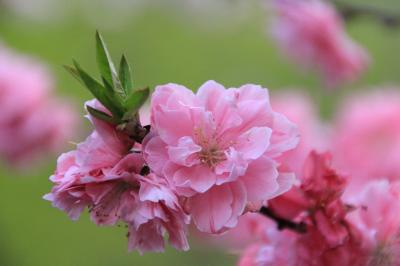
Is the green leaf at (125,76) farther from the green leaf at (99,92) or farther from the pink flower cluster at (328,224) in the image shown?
the pink flower cluster at (328,224)

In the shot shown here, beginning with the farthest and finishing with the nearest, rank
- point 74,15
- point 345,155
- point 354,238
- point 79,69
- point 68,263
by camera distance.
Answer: point 74,15
point 68,263
point 345,155
point 354,238
point 79,69

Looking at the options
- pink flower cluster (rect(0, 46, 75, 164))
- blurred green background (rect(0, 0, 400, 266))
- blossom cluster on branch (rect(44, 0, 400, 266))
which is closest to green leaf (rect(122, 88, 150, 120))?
blossom cluster on branch (rect(44, 0, 400, 266))

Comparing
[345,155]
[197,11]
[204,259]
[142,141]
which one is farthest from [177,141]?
[197,11]

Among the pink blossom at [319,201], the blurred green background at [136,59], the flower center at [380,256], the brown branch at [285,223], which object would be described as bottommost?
the blurred green background at [136,59]

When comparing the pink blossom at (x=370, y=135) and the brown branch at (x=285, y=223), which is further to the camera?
the pink blossom at (x=370, y=135)

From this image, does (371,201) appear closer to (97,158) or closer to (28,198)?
(97,158)

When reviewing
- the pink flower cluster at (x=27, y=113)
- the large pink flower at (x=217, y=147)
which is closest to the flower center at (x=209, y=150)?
the large pink flower at (x=217, y=147)
